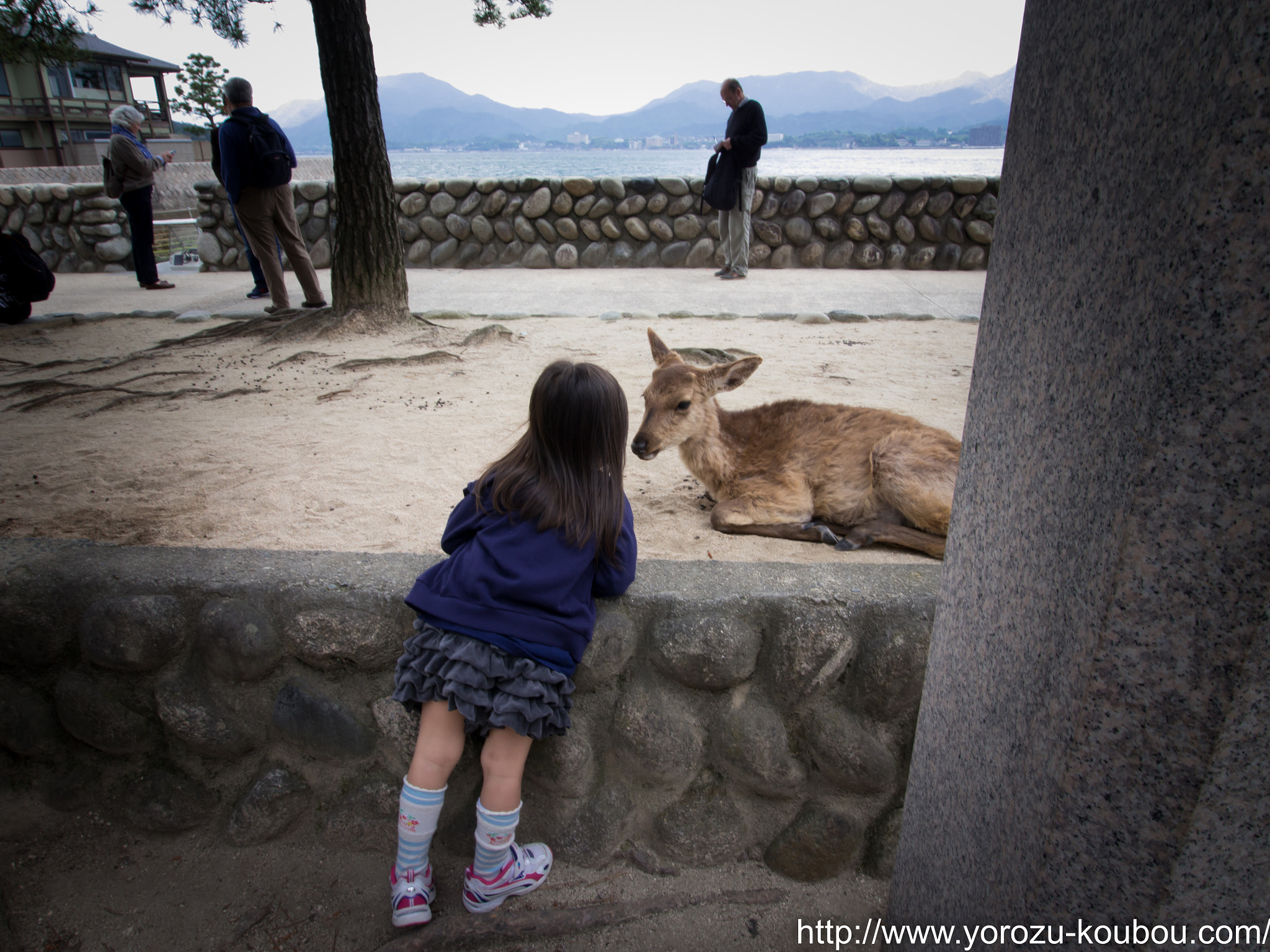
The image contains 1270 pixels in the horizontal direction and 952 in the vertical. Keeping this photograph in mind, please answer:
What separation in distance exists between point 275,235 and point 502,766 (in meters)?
6.85

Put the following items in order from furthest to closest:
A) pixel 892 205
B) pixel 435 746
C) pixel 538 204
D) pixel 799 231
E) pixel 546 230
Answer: pixel 546 230 < pixel 538 204 < pixel 799 231 < pixel 892 205 < pixel 435 746

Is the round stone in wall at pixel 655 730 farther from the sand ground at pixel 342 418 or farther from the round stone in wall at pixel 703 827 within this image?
the sand ground at pixel 342 418

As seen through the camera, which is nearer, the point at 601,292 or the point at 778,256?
the point at 601,292

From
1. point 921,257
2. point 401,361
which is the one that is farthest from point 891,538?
point 921,257

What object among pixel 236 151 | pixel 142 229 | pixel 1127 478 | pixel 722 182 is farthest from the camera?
pixel 722 182

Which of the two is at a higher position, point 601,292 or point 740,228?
point 740,228

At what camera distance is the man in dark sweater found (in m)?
8.57

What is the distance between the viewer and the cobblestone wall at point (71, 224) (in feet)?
34.7

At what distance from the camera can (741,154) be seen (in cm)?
871

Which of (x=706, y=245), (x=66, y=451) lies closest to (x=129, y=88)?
(x=706, y=245)

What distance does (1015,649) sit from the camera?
1.10 m

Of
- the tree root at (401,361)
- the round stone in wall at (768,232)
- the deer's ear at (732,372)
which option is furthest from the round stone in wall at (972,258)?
the deer's ear at (732,372)

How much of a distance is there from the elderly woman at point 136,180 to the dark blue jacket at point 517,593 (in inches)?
340

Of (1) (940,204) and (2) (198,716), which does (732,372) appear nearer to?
(2) (198,716)
